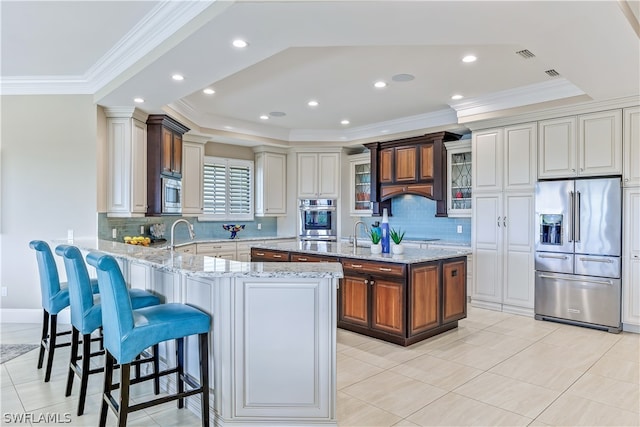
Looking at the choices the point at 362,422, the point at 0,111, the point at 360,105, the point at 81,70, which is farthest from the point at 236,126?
the point at 362,422

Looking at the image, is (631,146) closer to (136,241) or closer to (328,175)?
(328,175)

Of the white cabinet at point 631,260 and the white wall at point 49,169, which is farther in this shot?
the white wall at point 49,169

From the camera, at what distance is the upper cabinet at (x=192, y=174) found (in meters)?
6.25

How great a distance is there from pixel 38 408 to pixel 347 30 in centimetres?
333

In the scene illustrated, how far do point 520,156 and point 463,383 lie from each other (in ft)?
10.9

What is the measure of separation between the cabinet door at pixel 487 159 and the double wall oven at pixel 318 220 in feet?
9.11

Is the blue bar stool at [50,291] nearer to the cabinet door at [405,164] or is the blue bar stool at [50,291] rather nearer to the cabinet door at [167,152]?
the cabinet door at [167,152]

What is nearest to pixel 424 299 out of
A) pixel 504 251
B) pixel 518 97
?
pixel 504 251

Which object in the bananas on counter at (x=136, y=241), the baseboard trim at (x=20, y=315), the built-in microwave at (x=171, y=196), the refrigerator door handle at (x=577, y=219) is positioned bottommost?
the baseboard trim at (x=20, y=315)

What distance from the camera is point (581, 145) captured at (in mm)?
4738

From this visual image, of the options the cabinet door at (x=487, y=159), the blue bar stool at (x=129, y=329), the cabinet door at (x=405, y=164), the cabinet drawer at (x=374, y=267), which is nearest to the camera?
the blue bar stool at (x=129, y=329)

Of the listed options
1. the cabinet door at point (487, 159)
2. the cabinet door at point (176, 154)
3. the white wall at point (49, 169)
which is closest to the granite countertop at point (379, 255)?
the cabinet door at point (487, 159)

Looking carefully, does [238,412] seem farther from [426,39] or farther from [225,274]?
[426,39]

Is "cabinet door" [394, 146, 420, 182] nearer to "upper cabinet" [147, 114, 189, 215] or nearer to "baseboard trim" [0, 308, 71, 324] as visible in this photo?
"upper cabinet" [147, 114, 189, 215]
